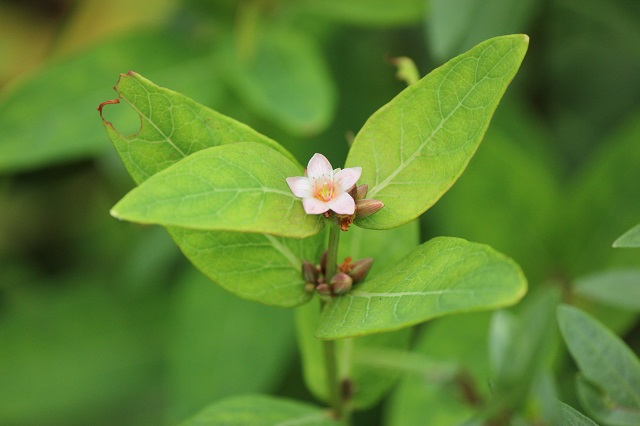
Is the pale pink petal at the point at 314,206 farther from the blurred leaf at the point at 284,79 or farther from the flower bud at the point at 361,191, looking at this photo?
the blurred leaf at the point at 284,79

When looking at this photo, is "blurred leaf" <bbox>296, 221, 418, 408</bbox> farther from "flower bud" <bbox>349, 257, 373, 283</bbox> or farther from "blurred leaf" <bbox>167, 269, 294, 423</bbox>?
"blurred leaf" <bbox>167, 269, 294, 423</bbox>

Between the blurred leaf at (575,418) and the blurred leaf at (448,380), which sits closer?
the blurred leaf at (575,418)

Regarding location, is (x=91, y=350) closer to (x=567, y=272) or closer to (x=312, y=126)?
(x=312, y=126)

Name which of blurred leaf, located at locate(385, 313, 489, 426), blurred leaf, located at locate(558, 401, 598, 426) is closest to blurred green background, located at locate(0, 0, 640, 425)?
blurred leaf, located at locate(385, 313, 489, 426)

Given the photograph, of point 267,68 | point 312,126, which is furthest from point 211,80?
point 312,126

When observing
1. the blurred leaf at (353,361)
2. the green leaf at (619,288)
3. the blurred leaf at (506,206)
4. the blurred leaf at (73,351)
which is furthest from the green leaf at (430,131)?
the blurred leaf at (73,351)

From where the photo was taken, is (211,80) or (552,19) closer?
(211,80)
